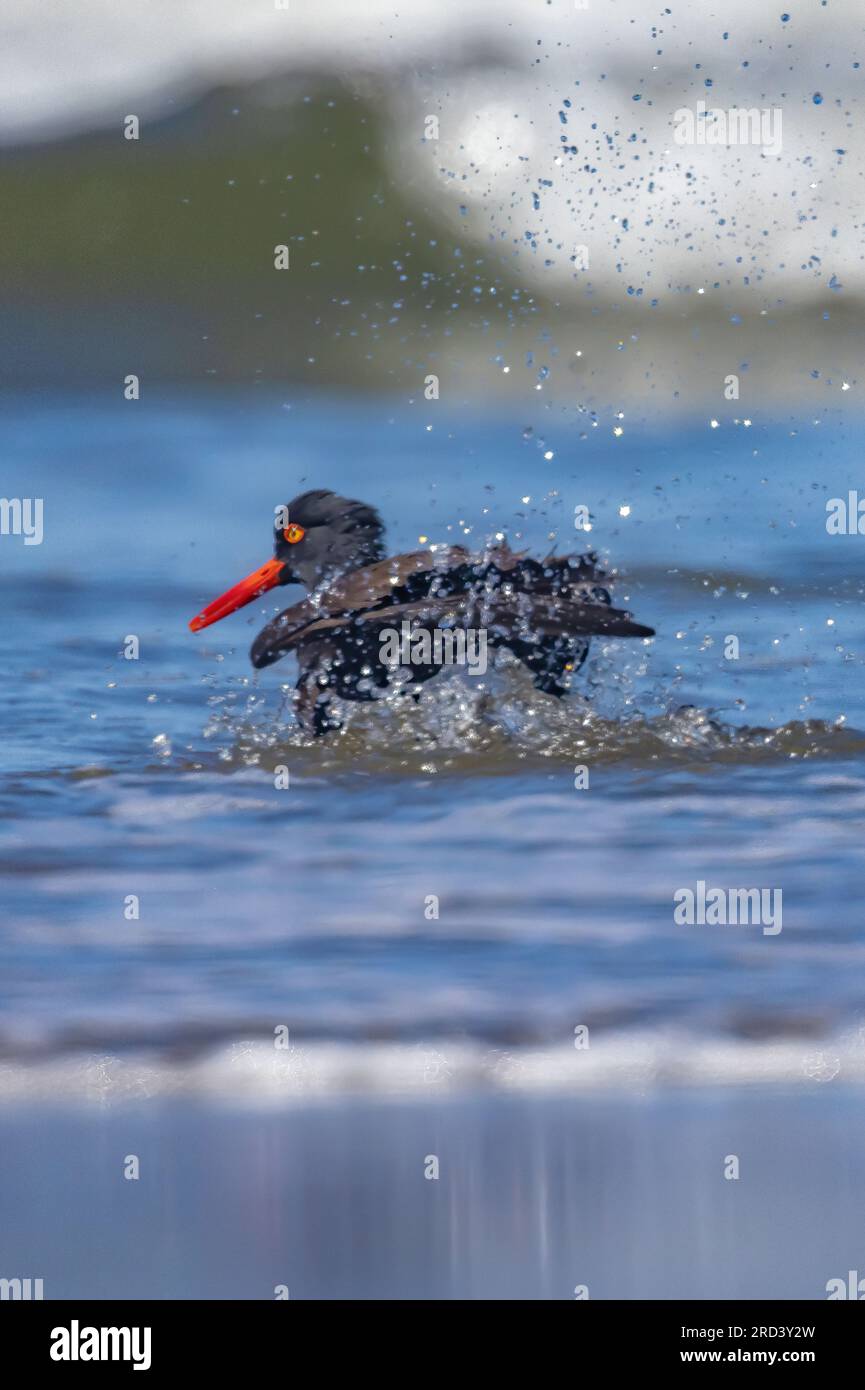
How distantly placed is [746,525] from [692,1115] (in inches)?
143

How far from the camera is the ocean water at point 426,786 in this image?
3.55 metres

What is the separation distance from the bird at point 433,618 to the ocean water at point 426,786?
94 mm

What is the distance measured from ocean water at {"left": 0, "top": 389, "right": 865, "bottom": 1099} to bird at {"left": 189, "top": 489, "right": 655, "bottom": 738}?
0.31ft

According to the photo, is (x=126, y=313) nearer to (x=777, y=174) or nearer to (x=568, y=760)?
(x=777, y=174)

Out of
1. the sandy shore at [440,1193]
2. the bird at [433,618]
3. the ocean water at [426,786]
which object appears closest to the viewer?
the sandy shore at [440,1193]

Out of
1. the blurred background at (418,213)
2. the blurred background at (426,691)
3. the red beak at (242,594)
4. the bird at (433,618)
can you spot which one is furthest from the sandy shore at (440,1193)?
the blurred background at (418,213)

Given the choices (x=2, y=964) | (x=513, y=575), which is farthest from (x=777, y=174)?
(x=2, y=964)

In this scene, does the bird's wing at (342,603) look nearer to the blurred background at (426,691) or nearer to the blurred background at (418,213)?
the blurred background at (426,691)

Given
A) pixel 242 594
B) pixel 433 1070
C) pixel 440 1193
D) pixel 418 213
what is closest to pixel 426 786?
pixel 242 594

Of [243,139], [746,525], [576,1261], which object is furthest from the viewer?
[243,139]

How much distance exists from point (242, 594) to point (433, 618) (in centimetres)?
80

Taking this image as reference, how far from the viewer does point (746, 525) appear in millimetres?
6480

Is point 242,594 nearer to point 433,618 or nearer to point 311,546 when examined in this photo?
point 311,546

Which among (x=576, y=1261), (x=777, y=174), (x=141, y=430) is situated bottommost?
(x=576, y=1261)
